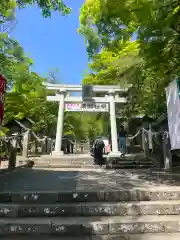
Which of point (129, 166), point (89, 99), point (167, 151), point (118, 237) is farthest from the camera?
point (89, 99)

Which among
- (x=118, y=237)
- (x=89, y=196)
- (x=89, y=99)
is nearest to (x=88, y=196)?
(x=89, y=196)

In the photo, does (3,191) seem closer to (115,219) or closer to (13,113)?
(115,219)

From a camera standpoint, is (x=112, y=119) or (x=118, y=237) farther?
(x=112, y=119)

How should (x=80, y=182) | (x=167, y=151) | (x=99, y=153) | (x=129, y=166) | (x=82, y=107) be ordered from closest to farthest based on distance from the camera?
(x=80, y=182) < (x=167, y=151) < (x=129, y=166) < (x=99, y=153) < (x=82, y=107)

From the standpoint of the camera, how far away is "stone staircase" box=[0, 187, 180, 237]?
4398 mm

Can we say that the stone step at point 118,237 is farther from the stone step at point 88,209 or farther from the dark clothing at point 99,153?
the dark clothing at point 99,153

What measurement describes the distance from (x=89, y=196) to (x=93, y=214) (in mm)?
543

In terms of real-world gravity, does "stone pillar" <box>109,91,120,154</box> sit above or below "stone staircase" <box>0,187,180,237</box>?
above

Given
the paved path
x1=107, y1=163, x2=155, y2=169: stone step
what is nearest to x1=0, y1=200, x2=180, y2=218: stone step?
the paved path

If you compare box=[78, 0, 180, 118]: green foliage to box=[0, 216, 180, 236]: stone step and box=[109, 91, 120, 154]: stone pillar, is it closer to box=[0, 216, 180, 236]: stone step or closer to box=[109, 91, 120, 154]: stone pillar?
box=[0, 216, 180, 236]: stone step

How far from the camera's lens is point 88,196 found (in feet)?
18.0

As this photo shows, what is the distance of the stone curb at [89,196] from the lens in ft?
17.7

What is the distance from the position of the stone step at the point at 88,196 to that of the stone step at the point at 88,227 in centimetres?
78

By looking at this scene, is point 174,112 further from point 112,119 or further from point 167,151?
point 112,119
